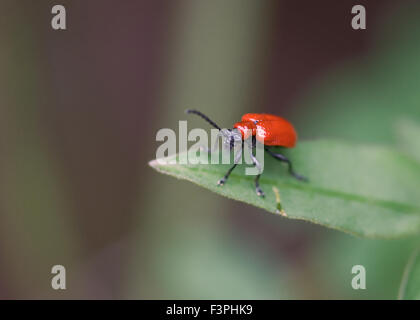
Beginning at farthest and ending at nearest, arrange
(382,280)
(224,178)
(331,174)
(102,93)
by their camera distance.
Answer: (102,93) < (382,280) < (331,174) < (224,178)

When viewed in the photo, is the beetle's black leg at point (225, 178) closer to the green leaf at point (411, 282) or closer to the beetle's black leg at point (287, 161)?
the beetle's black leg at point (287, 161)

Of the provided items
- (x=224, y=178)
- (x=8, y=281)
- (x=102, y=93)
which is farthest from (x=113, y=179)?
(x=224, y=178)

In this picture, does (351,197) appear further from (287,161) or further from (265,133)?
(265,133)

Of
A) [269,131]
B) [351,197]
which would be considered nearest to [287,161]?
[269,131]

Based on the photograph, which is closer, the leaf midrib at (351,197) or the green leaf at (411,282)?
the green leaf at (411,282)

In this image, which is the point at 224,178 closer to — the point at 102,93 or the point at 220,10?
the point at 220,10

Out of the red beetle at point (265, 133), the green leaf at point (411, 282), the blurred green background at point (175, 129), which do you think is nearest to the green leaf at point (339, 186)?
the red beetle at point (265, 133)
